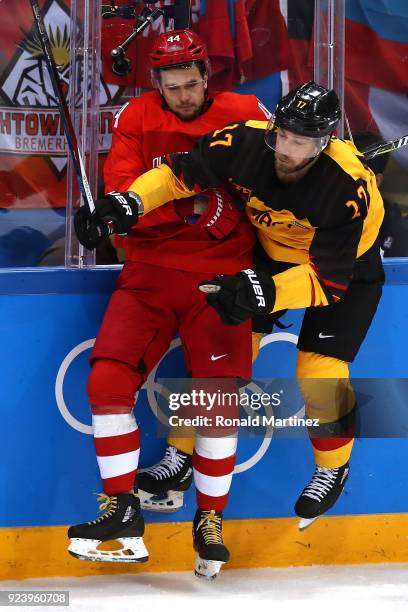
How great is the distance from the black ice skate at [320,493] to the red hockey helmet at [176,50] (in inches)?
46.8

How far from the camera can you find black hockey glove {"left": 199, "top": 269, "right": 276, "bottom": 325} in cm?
255

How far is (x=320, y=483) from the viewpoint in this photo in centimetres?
295

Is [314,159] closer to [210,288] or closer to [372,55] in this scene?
[210,288]

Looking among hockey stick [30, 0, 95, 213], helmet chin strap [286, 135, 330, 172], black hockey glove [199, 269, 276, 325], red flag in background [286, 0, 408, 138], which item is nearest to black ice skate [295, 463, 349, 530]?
black hockey glove [199, 269, 276, 325]

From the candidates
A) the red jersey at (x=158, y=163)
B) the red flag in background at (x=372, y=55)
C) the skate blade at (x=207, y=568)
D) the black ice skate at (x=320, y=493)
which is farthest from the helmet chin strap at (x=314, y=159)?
the skate blade at (x=207, y=568)

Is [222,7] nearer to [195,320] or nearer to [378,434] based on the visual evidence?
[195,320]

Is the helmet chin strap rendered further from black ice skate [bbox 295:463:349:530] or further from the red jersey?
black ice skate [bbox 295:463:349:530]

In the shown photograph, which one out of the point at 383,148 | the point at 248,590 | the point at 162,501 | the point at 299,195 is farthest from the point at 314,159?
the point at 248,590

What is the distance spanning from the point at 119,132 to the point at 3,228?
25.8 inches

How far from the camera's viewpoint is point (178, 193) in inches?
110

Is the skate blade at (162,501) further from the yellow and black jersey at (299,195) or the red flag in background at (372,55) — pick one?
the red flag in background at (372,55)

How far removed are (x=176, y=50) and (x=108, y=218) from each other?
54 cm

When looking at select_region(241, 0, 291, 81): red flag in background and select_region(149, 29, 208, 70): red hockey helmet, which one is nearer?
select_region(149, 29, 208, 70): red hockey helmet

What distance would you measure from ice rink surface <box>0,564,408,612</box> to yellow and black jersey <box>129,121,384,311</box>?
0.84 m
